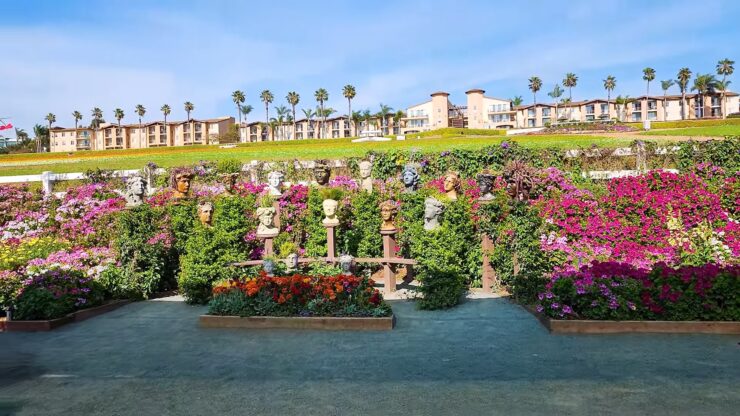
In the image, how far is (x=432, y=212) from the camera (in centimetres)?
855

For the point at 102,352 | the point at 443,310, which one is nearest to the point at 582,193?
the point at 443,310

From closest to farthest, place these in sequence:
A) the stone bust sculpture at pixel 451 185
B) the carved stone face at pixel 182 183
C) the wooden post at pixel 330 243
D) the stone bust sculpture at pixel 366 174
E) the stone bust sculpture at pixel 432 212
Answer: the stone bust sculpture at pixel 432 212 → the wooden post at pixel 330 243 → the stone bust sculpture at pixel 451 185 → the carved stone face at pixel 182 183 → the stone bust sculpture at pixel 366 174

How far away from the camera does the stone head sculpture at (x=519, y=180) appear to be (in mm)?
9673

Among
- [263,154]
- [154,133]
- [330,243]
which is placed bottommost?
[330,243]

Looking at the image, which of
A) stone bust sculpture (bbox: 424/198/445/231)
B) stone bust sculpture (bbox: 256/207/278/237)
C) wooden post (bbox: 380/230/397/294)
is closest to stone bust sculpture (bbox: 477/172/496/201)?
stone bust sculpture (bbox: 424/198/445/231)

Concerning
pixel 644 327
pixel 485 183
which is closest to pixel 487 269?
pixel 485 183

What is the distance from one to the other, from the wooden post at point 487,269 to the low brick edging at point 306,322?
→ 2.71 metres

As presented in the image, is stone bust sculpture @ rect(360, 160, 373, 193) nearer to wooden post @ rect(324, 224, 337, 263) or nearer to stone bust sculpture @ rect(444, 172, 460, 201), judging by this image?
Answer: stone bust sculpture @ rect(444, 172, 460, 201)

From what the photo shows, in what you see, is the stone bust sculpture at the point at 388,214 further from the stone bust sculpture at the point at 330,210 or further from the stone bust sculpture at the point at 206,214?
the stone bust sculpture at the point at 206,214

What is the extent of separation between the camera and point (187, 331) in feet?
22.4

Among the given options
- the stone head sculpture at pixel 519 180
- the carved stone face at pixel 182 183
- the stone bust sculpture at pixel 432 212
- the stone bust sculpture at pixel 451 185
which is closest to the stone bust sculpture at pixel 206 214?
the carved stone face at pixel 182 183

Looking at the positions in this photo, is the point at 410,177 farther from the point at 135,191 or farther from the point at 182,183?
the point at 135,191

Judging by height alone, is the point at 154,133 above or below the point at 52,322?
above

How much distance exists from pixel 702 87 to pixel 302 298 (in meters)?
103
